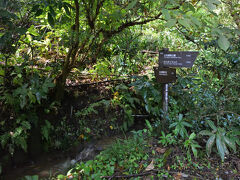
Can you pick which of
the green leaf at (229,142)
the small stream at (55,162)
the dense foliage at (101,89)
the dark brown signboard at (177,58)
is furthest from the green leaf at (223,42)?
the small stream at (55,162)

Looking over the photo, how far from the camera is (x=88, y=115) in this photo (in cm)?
405

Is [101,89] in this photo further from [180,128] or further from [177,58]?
[180,128]

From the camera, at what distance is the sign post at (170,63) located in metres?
3.36

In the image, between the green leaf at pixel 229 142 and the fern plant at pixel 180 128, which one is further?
the fern plant at pixel 180 128

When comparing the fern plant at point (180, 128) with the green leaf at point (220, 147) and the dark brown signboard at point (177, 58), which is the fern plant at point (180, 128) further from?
the dark brown signboard at point (177, 58)

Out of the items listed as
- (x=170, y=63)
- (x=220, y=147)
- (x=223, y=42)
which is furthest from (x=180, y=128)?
(x=223, y=42)

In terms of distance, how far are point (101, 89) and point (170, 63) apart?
5.29 feet

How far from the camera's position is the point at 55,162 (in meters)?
3.54

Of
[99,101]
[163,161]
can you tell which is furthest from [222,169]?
[99,101]

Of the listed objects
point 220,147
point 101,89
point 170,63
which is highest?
point 170,63

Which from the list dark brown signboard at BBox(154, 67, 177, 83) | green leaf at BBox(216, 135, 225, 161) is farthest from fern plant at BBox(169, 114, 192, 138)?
dark brown signboard at BBox(154, 67, 177, 83)

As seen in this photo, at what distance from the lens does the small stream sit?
321cm

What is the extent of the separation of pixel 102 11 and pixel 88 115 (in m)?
1.91

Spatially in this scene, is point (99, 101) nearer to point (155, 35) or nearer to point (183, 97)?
point (183, 97)
